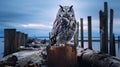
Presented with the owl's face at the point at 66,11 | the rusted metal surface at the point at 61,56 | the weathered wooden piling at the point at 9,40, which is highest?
the owl's face at the point at 66,11

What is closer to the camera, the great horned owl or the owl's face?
the great horned owl

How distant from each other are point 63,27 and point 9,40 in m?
3.32

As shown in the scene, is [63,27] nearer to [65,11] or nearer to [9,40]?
[65,11]

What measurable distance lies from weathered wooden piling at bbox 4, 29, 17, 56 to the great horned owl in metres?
2.14

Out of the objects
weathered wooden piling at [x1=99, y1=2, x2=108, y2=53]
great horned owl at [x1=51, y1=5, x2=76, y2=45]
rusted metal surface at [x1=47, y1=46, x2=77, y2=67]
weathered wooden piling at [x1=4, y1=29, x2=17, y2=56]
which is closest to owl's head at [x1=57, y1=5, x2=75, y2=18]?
great horned owl at [x1=51, y1=5, x2=76, y2=45]

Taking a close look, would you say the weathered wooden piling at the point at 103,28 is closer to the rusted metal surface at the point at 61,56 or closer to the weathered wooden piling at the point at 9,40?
the weathered wooden piling at the point at 9,40

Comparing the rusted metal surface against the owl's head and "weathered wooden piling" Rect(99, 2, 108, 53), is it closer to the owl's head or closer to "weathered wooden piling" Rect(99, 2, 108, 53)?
the owl's head

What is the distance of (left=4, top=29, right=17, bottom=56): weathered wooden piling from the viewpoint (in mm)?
12336

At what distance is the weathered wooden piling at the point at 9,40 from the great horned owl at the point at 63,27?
2138mm

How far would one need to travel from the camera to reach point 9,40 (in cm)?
1261

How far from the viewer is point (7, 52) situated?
43.3 ft

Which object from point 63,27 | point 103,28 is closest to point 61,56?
point 63,27

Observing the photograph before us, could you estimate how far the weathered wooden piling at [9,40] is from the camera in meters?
12.3

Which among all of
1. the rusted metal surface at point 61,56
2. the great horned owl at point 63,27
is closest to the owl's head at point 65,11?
the great horned owl at point 63,27
